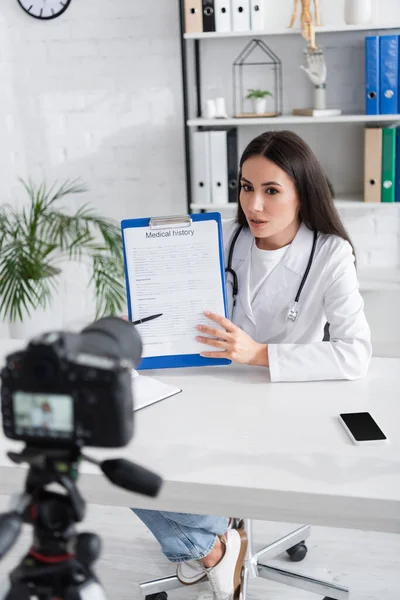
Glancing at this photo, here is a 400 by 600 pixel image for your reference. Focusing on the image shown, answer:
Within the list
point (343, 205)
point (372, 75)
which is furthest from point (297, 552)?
point (372, 75)

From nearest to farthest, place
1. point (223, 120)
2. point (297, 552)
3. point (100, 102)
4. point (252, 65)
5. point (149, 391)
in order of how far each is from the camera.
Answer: point (149, 391) < point (297, 552) < point (223, 120) < point (252, 65) < point (100, 102)

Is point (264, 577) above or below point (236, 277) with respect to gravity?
below

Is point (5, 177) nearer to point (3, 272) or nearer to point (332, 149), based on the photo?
point (3, 272)

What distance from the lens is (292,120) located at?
2982 mm

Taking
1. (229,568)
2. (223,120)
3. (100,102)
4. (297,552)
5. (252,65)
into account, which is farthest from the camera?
(100,102)

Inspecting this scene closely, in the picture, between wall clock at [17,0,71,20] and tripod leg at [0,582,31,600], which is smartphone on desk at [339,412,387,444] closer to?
tripod leg at [0,582,31,600]

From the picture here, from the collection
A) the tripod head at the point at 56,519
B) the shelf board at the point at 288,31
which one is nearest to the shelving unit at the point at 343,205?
the shelf board at the point at 288,31

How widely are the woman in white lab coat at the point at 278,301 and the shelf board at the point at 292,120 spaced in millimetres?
1090

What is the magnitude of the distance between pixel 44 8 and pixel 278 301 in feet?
6.87

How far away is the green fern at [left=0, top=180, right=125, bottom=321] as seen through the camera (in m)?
2.98

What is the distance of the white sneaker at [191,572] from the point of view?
5.83 feet

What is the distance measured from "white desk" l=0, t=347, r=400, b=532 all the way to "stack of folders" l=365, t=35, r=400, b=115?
159 cm

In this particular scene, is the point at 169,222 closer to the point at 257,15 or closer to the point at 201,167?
the point at 201,167

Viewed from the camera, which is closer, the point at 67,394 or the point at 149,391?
the point at 67,394
